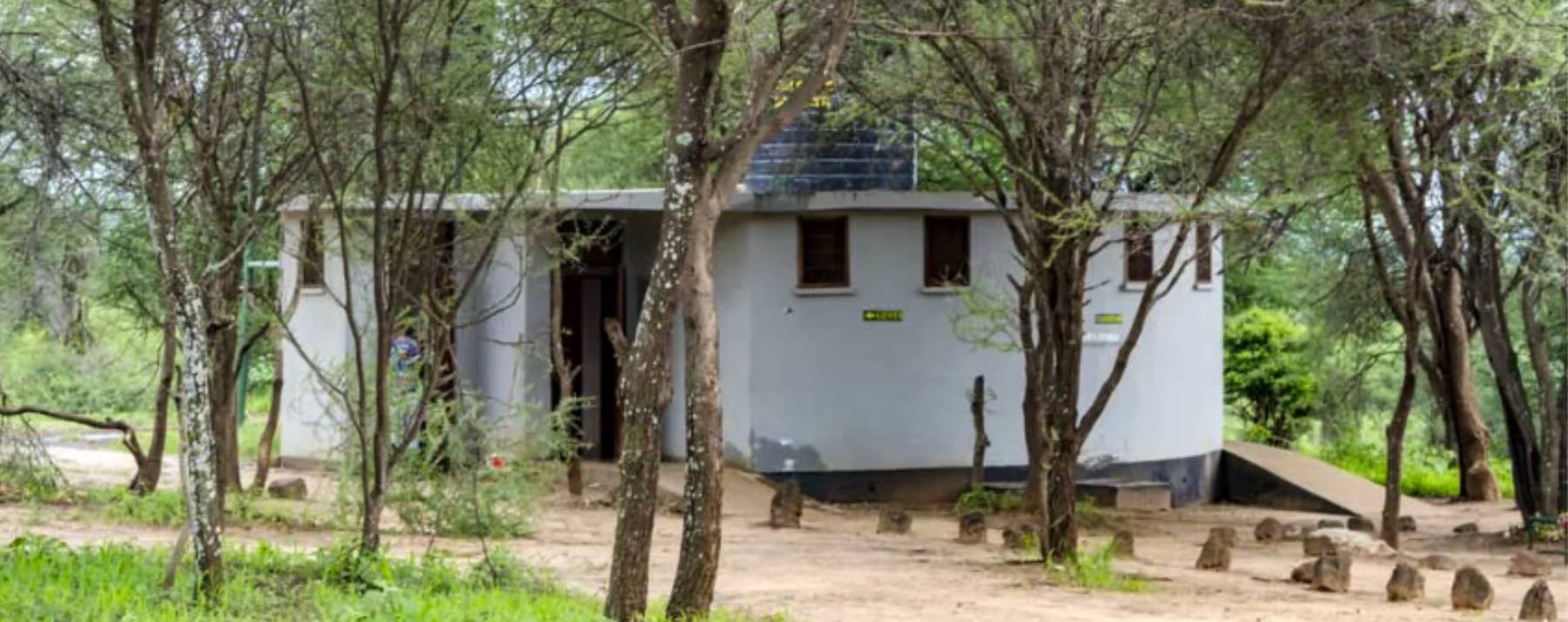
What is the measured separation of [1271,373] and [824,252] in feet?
40.1

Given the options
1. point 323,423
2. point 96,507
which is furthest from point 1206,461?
point 96,507

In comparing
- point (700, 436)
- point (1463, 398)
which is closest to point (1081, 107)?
point (700, 436)

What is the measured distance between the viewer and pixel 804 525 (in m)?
20.1

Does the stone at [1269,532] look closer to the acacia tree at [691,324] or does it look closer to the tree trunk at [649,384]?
the acacia tree at [691,324]

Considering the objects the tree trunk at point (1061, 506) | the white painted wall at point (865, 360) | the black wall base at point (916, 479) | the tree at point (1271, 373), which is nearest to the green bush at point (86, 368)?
the white painted wall at point (865, 360)

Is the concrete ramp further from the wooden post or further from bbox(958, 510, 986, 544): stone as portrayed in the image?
bbox(958, 510, 986, 544): stone

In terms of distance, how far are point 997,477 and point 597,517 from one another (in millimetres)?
6393

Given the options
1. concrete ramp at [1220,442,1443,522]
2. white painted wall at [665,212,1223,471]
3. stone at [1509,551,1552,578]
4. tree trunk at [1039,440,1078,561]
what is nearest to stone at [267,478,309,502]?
white painted wall at [665,212,1223,471]

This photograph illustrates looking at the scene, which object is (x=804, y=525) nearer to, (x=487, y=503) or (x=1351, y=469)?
(x=487, y=503)

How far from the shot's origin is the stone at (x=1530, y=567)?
58.9 ft

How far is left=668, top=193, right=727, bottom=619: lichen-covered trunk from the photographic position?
33.5 ft

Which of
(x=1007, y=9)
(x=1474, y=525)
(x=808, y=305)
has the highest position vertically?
(x=1007, y=9)

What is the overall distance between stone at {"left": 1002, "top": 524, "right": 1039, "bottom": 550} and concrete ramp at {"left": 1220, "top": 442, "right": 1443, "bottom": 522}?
344 inches

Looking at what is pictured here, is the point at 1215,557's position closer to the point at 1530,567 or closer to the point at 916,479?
→ the point at 1530,567
